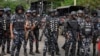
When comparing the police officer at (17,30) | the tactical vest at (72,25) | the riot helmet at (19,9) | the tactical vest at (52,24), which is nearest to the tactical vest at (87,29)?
the tactical vest at (72,25)

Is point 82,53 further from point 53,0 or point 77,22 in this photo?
point 53,0

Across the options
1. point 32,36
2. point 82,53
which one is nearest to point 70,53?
point 82,53

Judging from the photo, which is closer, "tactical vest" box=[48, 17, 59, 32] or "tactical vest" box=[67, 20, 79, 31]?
"tactical vest" box=[67, 20, 79, 31]

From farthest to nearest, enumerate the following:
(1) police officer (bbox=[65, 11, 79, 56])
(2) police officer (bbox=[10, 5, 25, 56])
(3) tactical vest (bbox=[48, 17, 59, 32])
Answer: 1. (3) tactical vest (bbox=[48, 17, 59, 32])
2. (1) police officer (bbox=[65, 11, 79, 56])
3. (2) police officer (bbox=[10, 5, 25, 56])

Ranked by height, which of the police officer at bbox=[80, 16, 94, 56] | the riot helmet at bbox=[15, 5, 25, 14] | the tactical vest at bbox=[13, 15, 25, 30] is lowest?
the police officer at bbox=[80, 16, 94, 56]

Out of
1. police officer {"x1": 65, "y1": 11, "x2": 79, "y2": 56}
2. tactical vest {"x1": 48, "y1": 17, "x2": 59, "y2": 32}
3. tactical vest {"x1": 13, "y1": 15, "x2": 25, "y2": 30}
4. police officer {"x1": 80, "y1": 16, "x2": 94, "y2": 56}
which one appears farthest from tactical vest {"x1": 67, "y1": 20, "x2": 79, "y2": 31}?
tactical vest {"x1": 13, "y1": 15, "x2": 25, "y2": 30}

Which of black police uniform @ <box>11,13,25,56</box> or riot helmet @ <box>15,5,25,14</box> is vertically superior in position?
riot helmet @ <box>15,5,25,14</box>

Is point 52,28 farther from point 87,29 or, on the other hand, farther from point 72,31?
point 87,29

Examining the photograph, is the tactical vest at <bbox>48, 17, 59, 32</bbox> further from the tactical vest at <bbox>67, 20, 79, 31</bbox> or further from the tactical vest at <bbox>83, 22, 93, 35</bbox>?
the tactical vest at <bbox>83, 22, 93, 35</bbox>

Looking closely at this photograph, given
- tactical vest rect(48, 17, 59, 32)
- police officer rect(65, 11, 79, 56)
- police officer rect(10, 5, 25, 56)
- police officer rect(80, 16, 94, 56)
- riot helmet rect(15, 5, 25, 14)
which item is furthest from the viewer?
tactical vest rect(48, 17, 59, 32)

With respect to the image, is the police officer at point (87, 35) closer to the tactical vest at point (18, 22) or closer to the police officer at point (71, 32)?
the police officer at point (71, 32)

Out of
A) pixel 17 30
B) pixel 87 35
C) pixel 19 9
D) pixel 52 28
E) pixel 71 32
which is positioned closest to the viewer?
pixel 19 9

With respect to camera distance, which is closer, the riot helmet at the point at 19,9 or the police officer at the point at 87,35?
the riot helmet at the point at 19,9

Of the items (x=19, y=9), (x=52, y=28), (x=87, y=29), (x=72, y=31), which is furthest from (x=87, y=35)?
(x=19, y=9)
